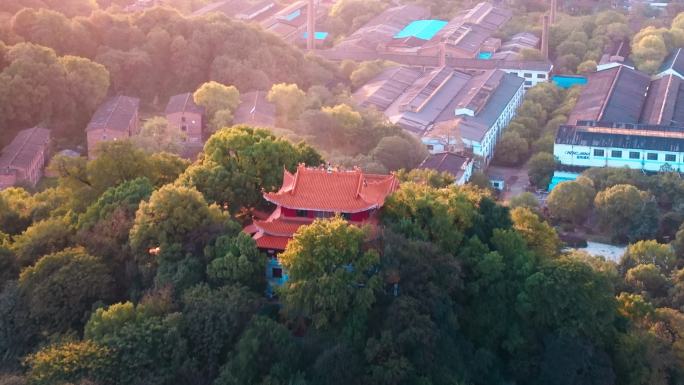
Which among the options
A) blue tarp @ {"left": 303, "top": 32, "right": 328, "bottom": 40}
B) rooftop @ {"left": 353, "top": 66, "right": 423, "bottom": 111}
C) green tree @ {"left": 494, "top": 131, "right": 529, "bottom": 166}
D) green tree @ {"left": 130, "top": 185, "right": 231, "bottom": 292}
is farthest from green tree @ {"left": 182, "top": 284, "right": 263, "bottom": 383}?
blue tarp @ {"left": 303, "top": 32, "right": 328, "bottom": 40}

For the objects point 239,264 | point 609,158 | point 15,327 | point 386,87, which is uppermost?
point 239,264

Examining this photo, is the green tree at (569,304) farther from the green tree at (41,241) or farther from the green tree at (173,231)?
the green tree at (41,241)

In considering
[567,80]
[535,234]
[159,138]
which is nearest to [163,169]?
[159,138]

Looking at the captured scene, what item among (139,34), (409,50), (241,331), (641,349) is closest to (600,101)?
(409,50)

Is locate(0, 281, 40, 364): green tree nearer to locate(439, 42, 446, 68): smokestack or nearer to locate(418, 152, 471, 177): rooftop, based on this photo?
locate(418, 152, 471, 177): rooftop

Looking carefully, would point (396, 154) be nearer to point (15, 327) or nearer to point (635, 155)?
point (635, 155)

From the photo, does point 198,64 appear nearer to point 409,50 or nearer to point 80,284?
point 409,50
